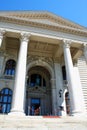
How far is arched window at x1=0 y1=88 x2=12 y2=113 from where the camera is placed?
16628 millimetres

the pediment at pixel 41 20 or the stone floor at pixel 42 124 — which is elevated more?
the pediment at pixel 41 20

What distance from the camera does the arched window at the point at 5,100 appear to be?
16.6 metres

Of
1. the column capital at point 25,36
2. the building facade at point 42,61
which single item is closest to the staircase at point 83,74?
the building facade at point 42,61

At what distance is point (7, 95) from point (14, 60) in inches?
211

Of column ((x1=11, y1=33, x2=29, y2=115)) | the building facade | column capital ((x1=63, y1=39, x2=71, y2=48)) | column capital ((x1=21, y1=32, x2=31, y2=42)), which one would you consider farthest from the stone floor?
column capital ((x1=63, y1=39, x2=71, y2=48))

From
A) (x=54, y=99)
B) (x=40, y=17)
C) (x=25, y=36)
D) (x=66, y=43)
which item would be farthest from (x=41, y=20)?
(x=54, y=99)

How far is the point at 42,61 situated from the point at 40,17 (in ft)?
21.6

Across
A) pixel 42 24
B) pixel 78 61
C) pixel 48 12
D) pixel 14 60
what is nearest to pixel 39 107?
pixel 14 60

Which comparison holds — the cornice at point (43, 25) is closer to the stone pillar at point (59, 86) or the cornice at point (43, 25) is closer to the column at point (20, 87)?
the column at point (20, 87)

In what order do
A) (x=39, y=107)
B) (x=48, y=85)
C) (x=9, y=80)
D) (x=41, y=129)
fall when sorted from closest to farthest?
(x=41, y=129)
(x=9, y=80)
(x=39, y=107)
(x=48, y=85)

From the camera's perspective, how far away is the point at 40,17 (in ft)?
61.4

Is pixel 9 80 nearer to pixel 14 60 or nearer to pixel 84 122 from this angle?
pixel 14 60

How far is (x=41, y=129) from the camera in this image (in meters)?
8.09

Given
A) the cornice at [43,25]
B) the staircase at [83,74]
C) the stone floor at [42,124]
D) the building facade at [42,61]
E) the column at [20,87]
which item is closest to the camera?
the stone floor at [42,124]
